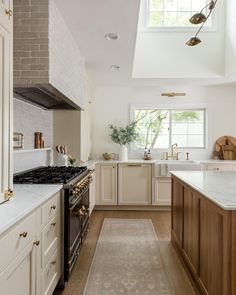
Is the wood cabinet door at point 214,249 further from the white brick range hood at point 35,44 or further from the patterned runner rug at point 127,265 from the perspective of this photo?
the white brick range hood at point 35,44

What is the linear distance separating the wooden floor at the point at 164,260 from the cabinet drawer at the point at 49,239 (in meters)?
0.49

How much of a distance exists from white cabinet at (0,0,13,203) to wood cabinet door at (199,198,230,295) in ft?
4.34

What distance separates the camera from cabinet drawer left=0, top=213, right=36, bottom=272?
1.14m

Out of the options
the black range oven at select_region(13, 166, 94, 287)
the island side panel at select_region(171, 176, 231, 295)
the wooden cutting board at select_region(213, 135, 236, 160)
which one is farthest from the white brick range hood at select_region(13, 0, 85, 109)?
the wooden cutting board at select_region(213, 135, 236, 160)

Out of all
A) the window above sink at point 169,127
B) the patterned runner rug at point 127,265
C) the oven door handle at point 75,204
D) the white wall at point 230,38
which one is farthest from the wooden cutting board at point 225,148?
the oven door handle at point 75,204

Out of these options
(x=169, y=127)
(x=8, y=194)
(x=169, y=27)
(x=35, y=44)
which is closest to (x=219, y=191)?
(x=8, y=194)

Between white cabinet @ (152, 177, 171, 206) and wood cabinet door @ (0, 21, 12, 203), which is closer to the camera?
wood cabinet door @ (0, 21, 12, 203)

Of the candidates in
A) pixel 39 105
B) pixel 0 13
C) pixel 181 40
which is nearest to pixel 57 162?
pixel 39 105

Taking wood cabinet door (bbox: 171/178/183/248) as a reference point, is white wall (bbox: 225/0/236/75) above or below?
above

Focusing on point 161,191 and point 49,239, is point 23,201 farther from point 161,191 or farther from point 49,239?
point 161,191

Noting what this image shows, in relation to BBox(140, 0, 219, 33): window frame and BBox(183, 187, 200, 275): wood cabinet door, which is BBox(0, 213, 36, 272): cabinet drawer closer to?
BBox(183, 187, 200, 275): wood cabinet door

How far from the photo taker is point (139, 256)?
2.80 meters

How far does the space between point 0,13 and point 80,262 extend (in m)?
2.28

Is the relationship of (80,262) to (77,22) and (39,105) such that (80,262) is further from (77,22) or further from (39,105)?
(77,22)
